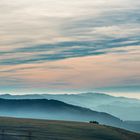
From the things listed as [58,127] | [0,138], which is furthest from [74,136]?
[0,138]

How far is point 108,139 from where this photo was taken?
13475 cm

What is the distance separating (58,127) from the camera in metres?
142

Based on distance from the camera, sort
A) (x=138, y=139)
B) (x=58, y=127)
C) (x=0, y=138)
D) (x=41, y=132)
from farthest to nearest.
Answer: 1. (x=138, y=139)
2. (x=58, y=127)
3. (x=41, y=132)
4. (x=0, y=138)

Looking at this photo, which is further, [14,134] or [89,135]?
[89,135]

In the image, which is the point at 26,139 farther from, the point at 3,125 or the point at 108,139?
the point at 108,139

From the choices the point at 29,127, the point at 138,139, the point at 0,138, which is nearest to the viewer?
the point at 0,138

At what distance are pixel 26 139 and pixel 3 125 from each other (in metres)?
26.8

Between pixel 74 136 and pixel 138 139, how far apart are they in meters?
35.8

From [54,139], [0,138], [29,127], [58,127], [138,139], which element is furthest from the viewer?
[138,139]

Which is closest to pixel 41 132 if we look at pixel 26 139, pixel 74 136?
pixel 74 136

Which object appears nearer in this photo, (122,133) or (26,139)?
(26,139)

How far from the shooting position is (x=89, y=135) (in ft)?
437

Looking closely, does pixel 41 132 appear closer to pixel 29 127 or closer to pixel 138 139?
pixel 29 127

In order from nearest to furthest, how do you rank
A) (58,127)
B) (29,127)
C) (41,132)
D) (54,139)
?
(54,139)
(41,132)
(29,127)
(58,127)
